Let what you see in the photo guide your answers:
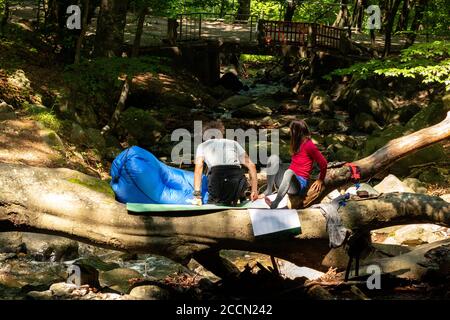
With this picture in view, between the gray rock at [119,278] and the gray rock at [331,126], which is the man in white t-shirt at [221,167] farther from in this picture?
the gray rock at [331,126]

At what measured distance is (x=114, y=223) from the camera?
675cm

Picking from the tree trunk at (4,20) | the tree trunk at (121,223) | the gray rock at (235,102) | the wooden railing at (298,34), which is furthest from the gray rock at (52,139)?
the wooden railing at (298,34)

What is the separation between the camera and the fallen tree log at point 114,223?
671 cm

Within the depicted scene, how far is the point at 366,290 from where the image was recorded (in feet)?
24.6

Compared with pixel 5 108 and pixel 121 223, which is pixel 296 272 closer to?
pixel 121 223

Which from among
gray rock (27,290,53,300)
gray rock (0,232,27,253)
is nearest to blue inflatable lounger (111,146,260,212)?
gray rock (27,290,53,300)

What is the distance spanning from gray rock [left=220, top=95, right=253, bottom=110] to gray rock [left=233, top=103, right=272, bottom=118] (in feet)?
2.59

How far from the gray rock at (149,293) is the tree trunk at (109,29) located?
11522 millimetres

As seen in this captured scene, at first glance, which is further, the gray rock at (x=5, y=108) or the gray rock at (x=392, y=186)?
the gray rock at (x=5, y=108)

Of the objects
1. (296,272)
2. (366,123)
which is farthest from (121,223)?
(366,123)

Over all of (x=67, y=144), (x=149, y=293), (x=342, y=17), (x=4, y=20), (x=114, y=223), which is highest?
(x=342, y=17)

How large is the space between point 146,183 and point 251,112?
50.7 ft

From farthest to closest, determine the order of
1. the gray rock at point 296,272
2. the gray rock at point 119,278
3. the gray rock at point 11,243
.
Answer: the gray rock at point 11,243 → the gray rock at point 296,272 → the gray rock at point 119,278
